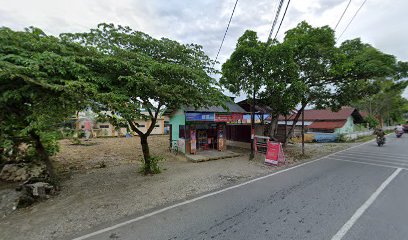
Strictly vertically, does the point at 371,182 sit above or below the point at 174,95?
below

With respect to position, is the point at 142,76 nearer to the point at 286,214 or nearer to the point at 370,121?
the point at 286,214

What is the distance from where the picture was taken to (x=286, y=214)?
425cm

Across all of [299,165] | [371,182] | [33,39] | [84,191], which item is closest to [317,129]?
[299,165]

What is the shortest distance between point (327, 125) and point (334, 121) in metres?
1.38

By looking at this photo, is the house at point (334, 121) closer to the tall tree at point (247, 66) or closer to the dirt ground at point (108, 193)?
the tall tree at point (247, 66)

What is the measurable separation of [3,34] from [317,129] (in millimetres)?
28032

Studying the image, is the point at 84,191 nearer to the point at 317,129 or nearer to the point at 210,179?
the point at 210,179

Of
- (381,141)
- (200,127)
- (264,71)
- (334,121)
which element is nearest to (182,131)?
(200,127)

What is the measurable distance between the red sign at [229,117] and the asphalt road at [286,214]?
5.82 m

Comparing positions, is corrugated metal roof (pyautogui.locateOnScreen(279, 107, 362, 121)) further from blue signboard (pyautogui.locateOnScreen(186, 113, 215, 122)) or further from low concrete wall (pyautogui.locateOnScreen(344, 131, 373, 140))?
blue signboard (pyautogui.locateOnScreen(186, 113, 215, 122))

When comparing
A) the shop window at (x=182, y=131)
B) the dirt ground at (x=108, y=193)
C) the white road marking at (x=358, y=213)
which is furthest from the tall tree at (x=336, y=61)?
the shop window at (x=182, y=131)

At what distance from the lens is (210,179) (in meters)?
7.18

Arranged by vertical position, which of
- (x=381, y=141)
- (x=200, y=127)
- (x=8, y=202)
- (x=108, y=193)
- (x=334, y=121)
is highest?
(x=334, y=121)

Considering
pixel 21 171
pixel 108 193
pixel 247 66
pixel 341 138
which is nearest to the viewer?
pixel 108 193
